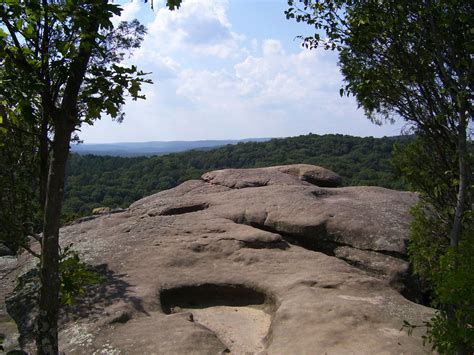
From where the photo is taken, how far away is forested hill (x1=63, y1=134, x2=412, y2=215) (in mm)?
45906

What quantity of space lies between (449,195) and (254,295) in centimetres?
426

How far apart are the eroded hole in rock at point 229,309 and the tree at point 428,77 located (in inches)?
114

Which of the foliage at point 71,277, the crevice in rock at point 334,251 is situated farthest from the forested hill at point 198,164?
the foliage at point 71,277

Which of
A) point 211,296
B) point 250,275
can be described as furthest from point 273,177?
point 211,296

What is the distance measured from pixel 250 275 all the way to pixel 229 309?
0.92 meters

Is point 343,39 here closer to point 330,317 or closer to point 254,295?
point 330,317

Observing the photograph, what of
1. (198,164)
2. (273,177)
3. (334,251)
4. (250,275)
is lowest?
(198,164)

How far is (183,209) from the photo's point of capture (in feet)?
47.5

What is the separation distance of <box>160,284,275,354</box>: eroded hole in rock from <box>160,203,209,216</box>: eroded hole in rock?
510cm

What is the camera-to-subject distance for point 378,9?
6.12 m

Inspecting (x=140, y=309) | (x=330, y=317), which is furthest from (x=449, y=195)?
(x=140, y=309)

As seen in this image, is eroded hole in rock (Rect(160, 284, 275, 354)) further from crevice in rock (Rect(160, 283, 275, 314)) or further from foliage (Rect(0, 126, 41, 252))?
foliage (Rect(0, 126, 41, 252))

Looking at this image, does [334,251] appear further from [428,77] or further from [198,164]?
[198,164]

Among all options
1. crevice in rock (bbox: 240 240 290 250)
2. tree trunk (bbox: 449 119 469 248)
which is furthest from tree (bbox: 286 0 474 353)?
crevice in rock (bbox: 240 240 290 250)
